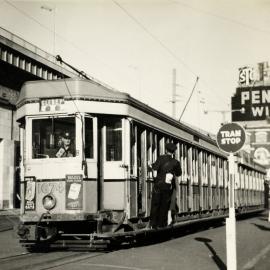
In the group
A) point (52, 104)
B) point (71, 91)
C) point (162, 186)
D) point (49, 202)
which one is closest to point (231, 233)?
point (162, 186)

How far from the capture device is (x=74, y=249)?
1042 cm

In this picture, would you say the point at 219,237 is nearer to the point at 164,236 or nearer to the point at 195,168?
the point at 164,236

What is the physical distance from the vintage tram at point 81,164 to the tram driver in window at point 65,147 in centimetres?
2

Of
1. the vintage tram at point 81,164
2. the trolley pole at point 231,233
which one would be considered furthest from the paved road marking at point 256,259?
the vintage tram at point 81,164

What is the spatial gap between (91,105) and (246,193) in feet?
53.0

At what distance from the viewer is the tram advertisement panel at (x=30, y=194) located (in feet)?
32.9

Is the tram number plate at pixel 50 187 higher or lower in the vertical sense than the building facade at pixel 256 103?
lower

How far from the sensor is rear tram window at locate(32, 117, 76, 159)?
1009 cm

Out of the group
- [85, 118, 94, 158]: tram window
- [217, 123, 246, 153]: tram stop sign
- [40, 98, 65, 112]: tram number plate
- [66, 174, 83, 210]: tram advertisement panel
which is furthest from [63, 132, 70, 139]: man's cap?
[217, 123, 246, 153]: tram stop sign

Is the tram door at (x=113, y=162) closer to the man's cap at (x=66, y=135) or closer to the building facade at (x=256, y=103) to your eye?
the man's cap at (x=66, y=135)

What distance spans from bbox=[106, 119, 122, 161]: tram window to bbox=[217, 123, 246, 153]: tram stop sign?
2.98 metres

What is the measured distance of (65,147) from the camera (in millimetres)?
10102

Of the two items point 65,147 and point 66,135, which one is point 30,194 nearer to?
point 65,147

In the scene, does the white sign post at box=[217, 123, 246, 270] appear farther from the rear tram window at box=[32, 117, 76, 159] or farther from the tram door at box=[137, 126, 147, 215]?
the tram door at box=[137, 126, 147, 215]
